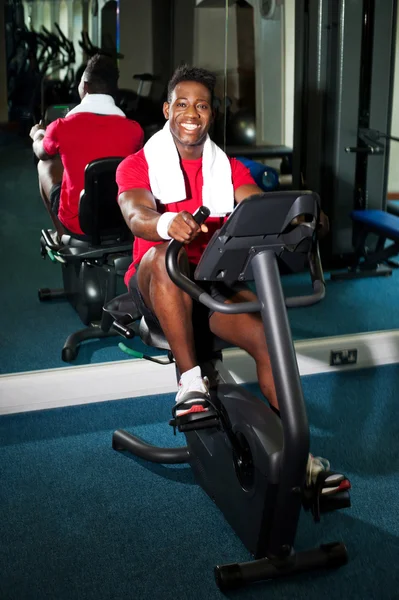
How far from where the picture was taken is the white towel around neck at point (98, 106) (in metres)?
2.90

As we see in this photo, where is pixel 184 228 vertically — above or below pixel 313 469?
above

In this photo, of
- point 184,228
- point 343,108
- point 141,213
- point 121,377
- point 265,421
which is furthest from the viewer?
point 343,108

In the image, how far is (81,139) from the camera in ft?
9.68

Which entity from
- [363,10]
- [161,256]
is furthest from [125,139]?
[363,10]

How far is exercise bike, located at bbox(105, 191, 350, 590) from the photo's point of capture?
6.16 ft

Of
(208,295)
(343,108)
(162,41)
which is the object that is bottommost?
(208,295)

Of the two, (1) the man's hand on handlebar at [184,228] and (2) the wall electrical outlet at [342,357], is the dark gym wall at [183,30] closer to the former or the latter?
(1) the man's hand on handlebar at [184,228]

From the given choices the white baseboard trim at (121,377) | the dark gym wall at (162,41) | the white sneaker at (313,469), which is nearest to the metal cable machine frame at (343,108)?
the white baseboard trim at (121,377)

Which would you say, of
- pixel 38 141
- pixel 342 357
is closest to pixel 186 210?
pixel 38 141

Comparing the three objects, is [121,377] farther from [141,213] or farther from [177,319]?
[141,213]

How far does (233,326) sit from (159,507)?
651 millimetres

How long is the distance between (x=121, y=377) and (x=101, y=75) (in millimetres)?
1252

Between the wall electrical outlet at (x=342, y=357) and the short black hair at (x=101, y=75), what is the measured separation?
1551 millimetres

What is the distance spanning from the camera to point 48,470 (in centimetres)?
266
